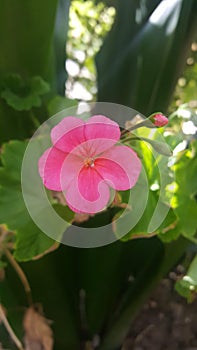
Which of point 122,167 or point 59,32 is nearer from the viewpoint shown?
point 122,167

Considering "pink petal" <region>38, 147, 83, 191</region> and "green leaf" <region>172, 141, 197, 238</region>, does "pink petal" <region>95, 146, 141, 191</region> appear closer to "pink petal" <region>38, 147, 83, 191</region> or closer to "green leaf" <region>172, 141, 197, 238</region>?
"pink petal" <region>38, 147, 83, 191</region>

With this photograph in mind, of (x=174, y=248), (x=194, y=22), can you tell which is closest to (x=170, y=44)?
(x=194, y=22)

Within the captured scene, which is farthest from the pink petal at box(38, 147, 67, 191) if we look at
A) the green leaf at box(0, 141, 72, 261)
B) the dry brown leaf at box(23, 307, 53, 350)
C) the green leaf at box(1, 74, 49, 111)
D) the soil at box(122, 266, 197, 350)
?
the soil at box(122, 266, 197, 350)

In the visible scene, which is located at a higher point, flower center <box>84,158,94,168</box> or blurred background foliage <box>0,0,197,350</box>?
flower center <box>84,158,94,168</box>

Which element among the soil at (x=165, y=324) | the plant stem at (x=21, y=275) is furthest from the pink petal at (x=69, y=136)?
the soil at (x=165, y=324)

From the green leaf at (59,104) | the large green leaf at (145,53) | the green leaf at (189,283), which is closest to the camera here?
the green leaf at (189,283)

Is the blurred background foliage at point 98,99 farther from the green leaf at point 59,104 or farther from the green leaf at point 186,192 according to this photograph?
the green leaf at point 186,192

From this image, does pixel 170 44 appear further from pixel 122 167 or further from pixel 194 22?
pixel 122 167
